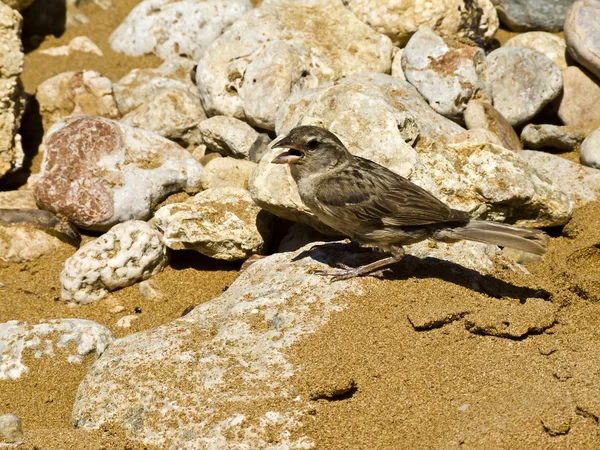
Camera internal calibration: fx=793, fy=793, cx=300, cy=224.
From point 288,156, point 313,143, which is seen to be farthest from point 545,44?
point 288,156

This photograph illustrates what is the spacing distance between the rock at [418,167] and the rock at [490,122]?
1122 mm

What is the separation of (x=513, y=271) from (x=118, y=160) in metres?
4.08

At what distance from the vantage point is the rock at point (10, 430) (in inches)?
189

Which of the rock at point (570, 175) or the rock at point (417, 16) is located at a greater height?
the rock at point (417, 16)

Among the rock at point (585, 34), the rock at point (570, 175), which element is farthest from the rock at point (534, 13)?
the rock at point (570, 175)

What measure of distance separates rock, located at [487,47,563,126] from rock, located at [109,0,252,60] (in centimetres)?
357

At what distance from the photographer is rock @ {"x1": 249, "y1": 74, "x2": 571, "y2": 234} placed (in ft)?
22.4

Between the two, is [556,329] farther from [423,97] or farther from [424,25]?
[424,25]

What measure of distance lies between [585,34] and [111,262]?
19.4 feet

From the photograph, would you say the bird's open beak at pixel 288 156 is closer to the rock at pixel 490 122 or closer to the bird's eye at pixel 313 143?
the bird's eye at pixel 313 143

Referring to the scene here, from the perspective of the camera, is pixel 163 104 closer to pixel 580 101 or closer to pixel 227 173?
pixel 227 173

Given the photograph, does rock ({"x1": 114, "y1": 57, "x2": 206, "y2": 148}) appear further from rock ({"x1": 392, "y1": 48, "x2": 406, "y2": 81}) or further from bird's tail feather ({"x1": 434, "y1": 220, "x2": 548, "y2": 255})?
bird's tail feather ({"x1": 434, "y1": 220, "x2": 548, "y2": 255})

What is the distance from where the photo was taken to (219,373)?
4.96 m

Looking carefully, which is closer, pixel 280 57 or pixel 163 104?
pixel 280 57
